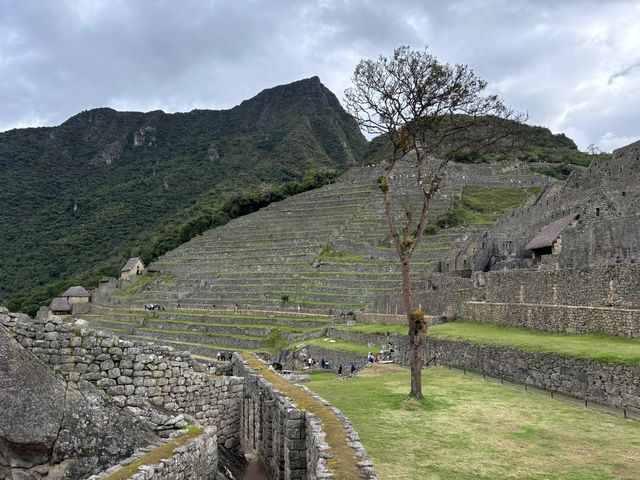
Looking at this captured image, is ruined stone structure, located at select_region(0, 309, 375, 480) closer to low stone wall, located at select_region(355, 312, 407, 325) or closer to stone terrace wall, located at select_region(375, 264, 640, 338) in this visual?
stone terrace wall, located at select_region(375, 264, 640, 338)

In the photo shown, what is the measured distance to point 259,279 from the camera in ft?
153

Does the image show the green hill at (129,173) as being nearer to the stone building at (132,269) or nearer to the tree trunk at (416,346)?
the stone building at (132,269)

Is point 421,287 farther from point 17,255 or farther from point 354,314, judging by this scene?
point 17,255

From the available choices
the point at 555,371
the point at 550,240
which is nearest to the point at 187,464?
the point at 555,371

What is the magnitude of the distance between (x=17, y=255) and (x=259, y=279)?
62.8 m

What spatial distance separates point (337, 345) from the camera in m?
28.3

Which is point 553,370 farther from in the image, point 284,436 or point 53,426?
point 53,426

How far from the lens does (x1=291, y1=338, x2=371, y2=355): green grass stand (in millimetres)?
25694

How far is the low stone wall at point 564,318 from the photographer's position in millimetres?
13617

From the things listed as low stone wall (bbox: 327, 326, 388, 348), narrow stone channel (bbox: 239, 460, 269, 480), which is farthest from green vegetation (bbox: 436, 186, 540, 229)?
narrow stone channel (bbox: 239, 460, 269, 480)

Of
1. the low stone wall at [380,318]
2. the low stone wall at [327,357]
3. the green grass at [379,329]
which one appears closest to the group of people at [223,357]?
the low stone wall at [327,357]

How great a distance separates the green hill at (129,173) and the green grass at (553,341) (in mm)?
51035

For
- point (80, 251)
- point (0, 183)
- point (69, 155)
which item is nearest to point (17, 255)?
Result: point (80, 251)

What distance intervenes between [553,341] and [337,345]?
15.3m
